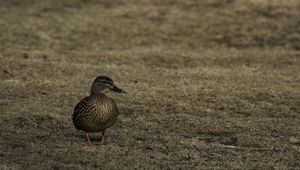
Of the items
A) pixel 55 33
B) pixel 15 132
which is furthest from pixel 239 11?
pixel 15 132

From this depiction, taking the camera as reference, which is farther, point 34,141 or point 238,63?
point 238,63

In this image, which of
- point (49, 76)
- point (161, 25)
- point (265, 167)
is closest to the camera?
point (265, 167)

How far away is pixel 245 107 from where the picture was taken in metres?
14.5

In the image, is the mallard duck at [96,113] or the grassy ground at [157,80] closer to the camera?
the mallard duck at [96,113]

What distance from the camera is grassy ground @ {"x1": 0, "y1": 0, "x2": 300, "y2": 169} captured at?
1082cm

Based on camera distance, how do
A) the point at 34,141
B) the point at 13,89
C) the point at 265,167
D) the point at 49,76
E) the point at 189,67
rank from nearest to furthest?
the point at 265,167
the point at 34,141
the point at 13,89
the point at 49,76
the point at 189,67

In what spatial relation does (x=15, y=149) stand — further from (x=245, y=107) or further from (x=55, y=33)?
(x=55, y=33)

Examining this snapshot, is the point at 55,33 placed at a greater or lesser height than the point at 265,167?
lesser

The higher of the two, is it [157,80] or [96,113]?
[96,113]

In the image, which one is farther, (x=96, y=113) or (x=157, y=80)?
(x=157, y=80)

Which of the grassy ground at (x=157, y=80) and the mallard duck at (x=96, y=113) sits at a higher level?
the mallard duck at (x=96, y=113)

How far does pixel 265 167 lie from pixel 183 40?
1381cm

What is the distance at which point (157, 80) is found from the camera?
1719 cm

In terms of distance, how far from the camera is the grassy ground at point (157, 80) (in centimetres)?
1082
